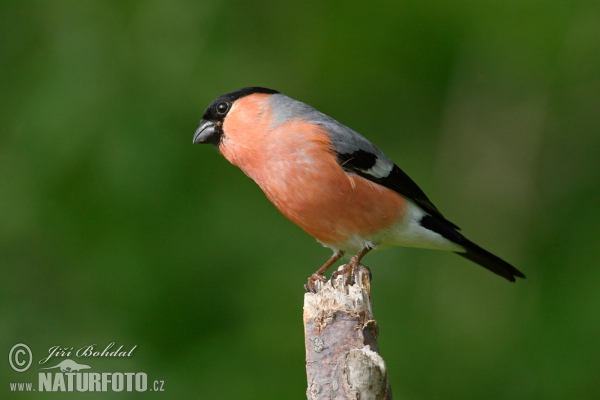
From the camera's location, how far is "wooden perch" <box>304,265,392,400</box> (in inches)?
102

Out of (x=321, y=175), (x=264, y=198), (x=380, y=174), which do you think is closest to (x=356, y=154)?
(x=380, y=174)

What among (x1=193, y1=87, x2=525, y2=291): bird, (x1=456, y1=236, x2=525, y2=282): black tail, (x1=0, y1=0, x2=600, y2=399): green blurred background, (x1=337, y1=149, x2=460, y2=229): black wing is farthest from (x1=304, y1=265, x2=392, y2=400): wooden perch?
(x1=0, y1=0, x2=600, y2=399): green blurred background

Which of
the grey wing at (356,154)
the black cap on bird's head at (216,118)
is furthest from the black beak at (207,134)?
the grey wing at (356,154)

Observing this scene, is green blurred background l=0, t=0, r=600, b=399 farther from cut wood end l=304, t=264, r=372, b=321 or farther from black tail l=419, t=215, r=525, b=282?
cut wood end l=304, t=264, r=372, b=321

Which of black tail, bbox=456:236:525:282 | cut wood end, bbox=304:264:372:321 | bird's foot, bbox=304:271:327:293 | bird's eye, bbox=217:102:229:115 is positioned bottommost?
bird's foot, bbox=304:271:327:293

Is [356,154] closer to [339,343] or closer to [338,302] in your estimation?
[338,302]

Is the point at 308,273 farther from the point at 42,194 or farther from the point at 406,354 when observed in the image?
the point at 42,194

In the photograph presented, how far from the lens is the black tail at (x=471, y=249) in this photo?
436 cm

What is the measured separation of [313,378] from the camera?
111 inches

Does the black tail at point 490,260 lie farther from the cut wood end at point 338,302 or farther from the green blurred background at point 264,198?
the cut wood end at point 338,302

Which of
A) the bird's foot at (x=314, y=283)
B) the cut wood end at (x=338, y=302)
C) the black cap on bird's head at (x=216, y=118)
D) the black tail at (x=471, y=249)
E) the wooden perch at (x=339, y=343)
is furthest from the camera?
the black tail at (x=471, y=249)

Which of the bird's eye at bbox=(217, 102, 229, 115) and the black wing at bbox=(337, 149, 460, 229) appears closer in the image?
the black wing at bbox=(337, 149, 460, 229)

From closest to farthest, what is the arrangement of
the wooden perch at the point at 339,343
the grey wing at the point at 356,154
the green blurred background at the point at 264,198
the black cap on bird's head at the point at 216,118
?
1. the wooden perch at the point at 339,343
2. the grey wing at the point at 356,154
3. the black cap on bird's head at the point at 216,118
4. the green blurred background at the point at 264,198

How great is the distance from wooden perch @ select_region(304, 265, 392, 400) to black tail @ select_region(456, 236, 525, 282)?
1602 mm
